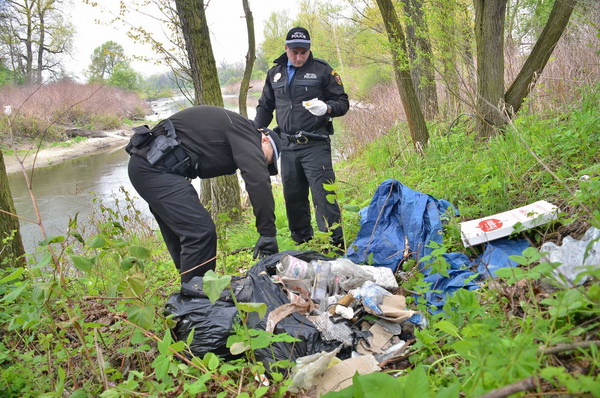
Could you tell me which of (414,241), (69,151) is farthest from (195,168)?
(69,151)

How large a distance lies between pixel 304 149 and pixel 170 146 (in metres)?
1.26

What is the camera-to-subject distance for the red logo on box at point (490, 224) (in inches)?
98.9

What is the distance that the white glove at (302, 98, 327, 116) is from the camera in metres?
3.54

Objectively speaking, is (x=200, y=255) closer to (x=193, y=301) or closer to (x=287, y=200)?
(x=193, y=301)

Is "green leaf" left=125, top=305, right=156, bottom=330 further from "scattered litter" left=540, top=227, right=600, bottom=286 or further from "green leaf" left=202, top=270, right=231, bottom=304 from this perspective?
"scattered litter" left=540, top=227, right=600, bottom=286

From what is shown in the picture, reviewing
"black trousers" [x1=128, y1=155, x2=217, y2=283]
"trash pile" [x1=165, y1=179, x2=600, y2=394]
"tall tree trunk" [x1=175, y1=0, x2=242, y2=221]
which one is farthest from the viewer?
"tall tree trunk" [x1=175, y1=0, x2=242, y2=221]

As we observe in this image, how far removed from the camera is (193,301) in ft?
6.88

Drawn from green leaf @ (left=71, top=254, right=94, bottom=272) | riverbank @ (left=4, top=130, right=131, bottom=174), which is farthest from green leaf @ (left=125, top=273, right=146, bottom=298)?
riverbank @ (left=4, top=130, right=131, bottom=174)

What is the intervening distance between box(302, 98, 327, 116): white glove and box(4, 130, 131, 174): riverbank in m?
13.5

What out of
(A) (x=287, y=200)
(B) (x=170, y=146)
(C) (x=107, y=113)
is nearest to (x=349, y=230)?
(A) (x=287, y=200)

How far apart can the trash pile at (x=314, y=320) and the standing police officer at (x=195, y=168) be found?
18.7 inches

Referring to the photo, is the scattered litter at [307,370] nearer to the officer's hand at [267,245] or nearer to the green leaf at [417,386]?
the green leaf at [417,386]

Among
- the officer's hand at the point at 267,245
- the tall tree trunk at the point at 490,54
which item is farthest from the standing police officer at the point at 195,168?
the tall tree trunk at the point at 490,54

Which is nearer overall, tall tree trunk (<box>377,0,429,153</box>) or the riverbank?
tall tree trunk (<box>377,0,429,153</box>)
